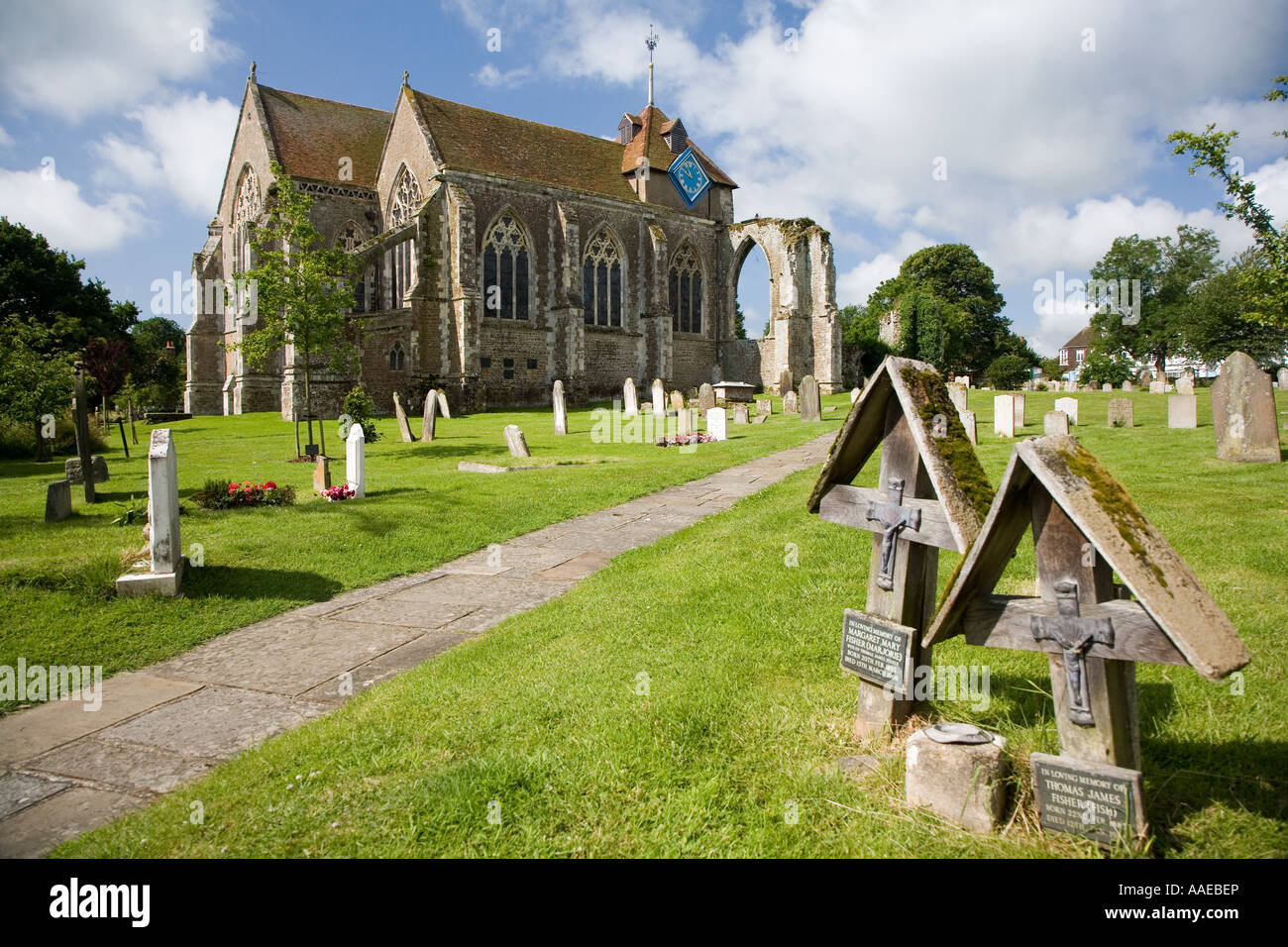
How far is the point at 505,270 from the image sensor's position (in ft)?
102

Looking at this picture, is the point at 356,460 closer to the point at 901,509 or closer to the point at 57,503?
the point at 57,503

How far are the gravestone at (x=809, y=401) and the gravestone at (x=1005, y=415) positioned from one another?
20.9ft

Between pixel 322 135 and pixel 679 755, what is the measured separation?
36.2 meters

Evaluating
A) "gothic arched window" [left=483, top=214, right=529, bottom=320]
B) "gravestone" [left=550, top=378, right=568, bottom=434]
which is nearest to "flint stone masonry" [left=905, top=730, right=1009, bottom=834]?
"gravestone" [left=550, top=378, right=568, bottom=434]

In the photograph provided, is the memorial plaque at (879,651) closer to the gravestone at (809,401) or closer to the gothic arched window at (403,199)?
the gravestone at (809,401)

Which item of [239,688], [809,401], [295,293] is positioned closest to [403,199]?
[295,293]

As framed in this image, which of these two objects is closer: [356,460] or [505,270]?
[356,460]

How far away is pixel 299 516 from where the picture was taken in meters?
9.12

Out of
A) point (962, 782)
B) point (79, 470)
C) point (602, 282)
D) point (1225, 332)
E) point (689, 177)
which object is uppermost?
point (689, 177)

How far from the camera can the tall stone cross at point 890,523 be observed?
2969 millimetres

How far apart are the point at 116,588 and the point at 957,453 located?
21.4 feet

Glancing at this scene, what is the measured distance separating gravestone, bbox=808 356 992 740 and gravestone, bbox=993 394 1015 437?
13915 mm
